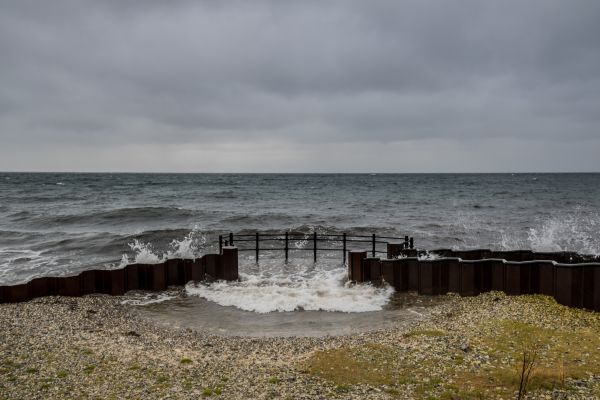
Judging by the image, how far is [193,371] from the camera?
824 centimetres

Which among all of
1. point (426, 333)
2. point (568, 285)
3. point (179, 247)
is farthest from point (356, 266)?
point (179, 247)

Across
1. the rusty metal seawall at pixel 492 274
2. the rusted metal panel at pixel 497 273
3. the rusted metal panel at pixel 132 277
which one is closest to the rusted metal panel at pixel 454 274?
the rusty metal seawall at pixel 492 274

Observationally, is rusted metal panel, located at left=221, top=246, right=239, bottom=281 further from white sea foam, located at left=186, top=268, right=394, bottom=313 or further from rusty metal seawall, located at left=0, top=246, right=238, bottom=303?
white sea foam, located at left=186, top=268, right=394, bottom=313

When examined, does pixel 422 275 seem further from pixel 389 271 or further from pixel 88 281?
pixel 88 281

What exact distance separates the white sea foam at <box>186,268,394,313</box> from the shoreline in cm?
262

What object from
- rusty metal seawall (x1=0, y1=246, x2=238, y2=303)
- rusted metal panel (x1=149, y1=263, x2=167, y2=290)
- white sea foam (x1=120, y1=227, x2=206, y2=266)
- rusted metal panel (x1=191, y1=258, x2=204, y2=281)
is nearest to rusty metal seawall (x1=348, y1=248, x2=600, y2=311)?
rusty metal seawall (x1=0, y1=246, x2=238, y2=303)

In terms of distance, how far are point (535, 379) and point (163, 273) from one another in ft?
40.0

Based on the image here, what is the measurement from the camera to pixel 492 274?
45.5 feet

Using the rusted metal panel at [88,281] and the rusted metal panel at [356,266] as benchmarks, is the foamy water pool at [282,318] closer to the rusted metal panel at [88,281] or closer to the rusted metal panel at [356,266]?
the rusted metal panel at [356,266]

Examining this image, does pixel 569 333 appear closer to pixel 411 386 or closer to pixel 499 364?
pixel 499 364

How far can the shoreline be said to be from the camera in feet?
24.1

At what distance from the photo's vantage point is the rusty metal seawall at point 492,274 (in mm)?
12148

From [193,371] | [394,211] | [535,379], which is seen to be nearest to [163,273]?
[193,371]

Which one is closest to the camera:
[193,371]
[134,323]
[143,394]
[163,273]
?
[143,394]
